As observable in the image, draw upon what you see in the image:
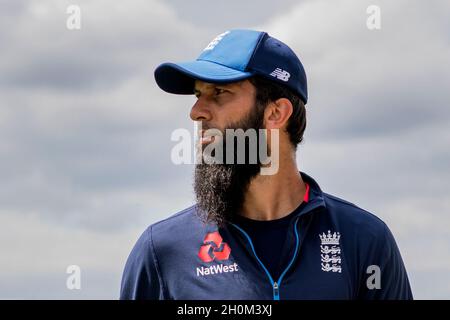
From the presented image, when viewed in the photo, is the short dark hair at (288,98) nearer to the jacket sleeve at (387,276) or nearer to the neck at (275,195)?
the neck at (275,195)

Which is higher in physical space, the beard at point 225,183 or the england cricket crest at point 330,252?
the beard at point 225,183

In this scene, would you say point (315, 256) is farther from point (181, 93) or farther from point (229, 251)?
point (181, 93)

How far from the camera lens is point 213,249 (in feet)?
23.1

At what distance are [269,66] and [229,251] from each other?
1.43 metres

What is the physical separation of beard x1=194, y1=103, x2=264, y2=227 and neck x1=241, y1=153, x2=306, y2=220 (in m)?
0.06

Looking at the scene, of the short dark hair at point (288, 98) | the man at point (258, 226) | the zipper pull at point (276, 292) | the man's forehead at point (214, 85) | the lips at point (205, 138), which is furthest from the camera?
the short dark hair at point (288, 98)

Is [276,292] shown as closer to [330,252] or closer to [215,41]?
[330,252]

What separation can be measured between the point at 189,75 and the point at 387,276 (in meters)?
2.04

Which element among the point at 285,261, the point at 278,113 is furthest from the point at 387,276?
the point at 278,113

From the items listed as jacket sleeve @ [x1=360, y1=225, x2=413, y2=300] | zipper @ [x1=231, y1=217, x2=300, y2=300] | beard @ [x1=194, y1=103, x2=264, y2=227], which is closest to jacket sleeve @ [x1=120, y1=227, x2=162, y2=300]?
beard @ [x1=194, y1=103, x2=264, y2=227]

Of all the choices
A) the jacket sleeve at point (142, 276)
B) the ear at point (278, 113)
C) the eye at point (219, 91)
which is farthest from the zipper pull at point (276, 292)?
the eye at point (219, 91)

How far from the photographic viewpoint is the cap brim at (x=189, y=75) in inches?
283

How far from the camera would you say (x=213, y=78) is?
714cm
